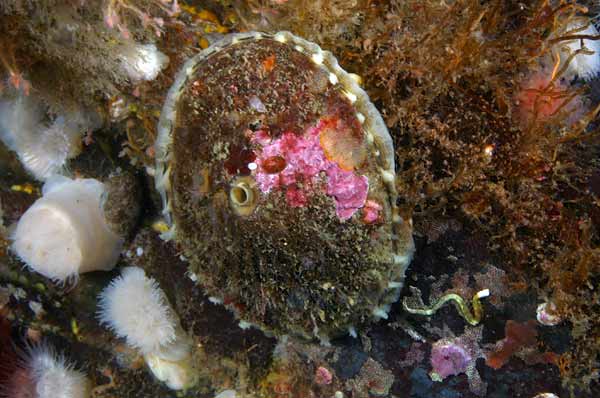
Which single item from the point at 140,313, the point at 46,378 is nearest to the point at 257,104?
the point at 140,313

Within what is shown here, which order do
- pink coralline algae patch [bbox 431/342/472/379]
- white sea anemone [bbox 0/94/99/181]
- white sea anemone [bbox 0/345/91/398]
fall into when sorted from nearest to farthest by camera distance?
pink coralline algae patch [bbox 431/342/472/379]
white sea anemone [bbox 0/94/99/181]
white sea anemone [bbox 0/345/91/398]

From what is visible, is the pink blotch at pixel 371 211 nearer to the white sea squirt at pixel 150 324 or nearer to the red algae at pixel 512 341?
the red algae at pixel 512 341

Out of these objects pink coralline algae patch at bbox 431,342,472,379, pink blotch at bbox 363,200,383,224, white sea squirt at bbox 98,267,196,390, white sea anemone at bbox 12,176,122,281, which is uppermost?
pink blotch at bbox 363,200,383,224

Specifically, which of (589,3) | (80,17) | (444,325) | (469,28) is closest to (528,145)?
(469,28)

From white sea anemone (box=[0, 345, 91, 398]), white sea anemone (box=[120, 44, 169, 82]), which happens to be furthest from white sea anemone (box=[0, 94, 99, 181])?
white sea anemone (box=[0, 345, 91, 398])

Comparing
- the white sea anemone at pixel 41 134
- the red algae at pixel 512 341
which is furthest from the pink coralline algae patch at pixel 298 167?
the white sea anemone at pixel 41 134

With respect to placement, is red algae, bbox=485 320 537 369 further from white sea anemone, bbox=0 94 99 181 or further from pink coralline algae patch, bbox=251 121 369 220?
white sea anemone, bbox=0 94 99 181

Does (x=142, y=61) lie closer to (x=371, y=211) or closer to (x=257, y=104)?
(x=257, y=104)
